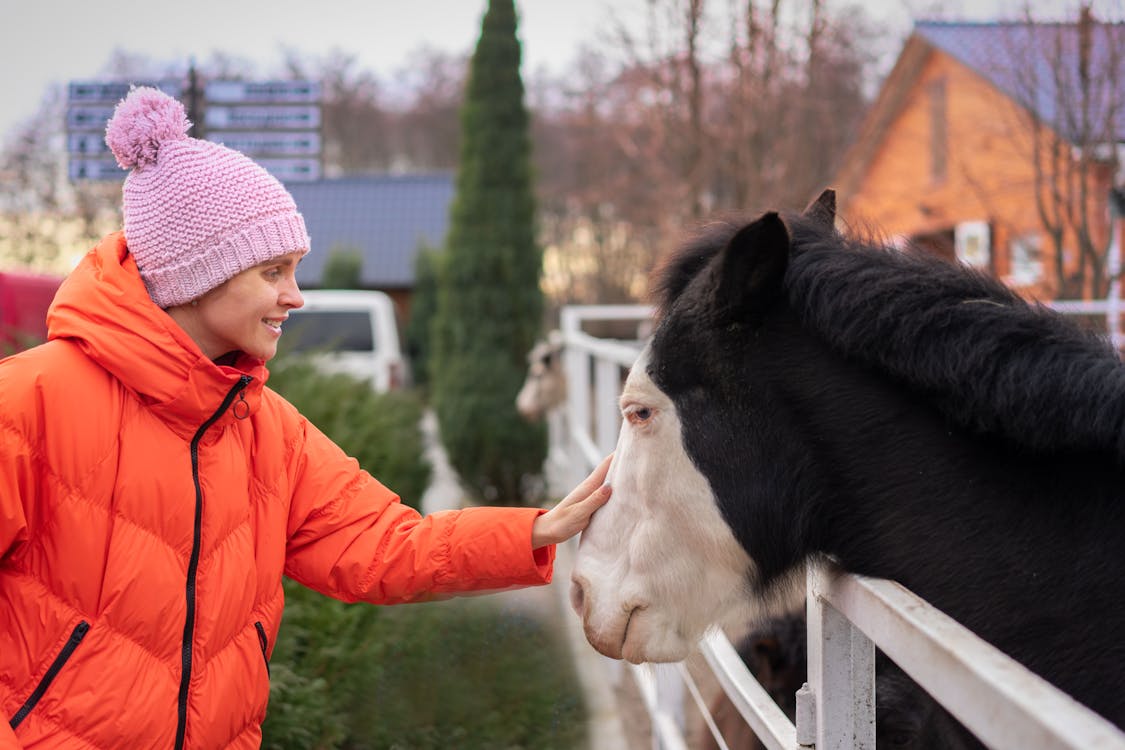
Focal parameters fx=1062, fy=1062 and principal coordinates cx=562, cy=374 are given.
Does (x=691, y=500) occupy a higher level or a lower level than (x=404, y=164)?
lower

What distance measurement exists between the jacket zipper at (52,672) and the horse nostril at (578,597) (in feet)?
2.84

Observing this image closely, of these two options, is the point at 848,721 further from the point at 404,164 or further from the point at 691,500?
the point at 404,164

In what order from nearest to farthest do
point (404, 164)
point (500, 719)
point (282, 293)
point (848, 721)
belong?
point (848, 721) < point (282, 293) < point (500, 719) < point (404, 164)

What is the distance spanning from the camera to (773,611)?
78.1 inches

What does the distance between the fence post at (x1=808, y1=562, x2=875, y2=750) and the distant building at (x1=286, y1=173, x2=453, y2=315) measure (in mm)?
26859

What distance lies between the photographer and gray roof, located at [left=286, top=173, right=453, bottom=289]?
95.3 ft

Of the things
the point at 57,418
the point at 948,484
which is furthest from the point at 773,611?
the point at 57,418

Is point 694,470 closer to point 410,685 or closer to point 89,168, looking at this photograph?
point 410,685

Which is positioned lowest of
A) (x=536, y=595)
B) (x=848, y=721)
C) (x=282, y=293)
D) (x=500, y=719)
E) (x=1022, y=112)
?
(x=536, y=595)

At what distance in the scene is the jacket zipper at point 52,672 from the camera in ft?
Answer: 5.32

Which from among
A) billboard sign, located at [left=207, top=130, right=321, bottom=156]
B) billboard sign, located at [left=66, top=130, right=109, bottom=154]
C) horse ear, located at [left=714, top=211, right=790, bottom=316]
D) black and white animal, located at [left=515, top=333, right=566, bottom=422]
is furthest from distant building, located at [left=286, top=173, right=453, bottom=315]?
horse ear, located at [left=714, top=211, right=790, bottom=316]

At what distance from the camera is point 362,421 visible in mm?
6711

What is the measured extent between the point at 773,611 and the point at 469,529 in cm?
61

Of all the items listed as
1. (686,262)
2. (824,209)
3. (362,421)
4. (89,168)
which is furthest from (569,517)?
(89,168)
